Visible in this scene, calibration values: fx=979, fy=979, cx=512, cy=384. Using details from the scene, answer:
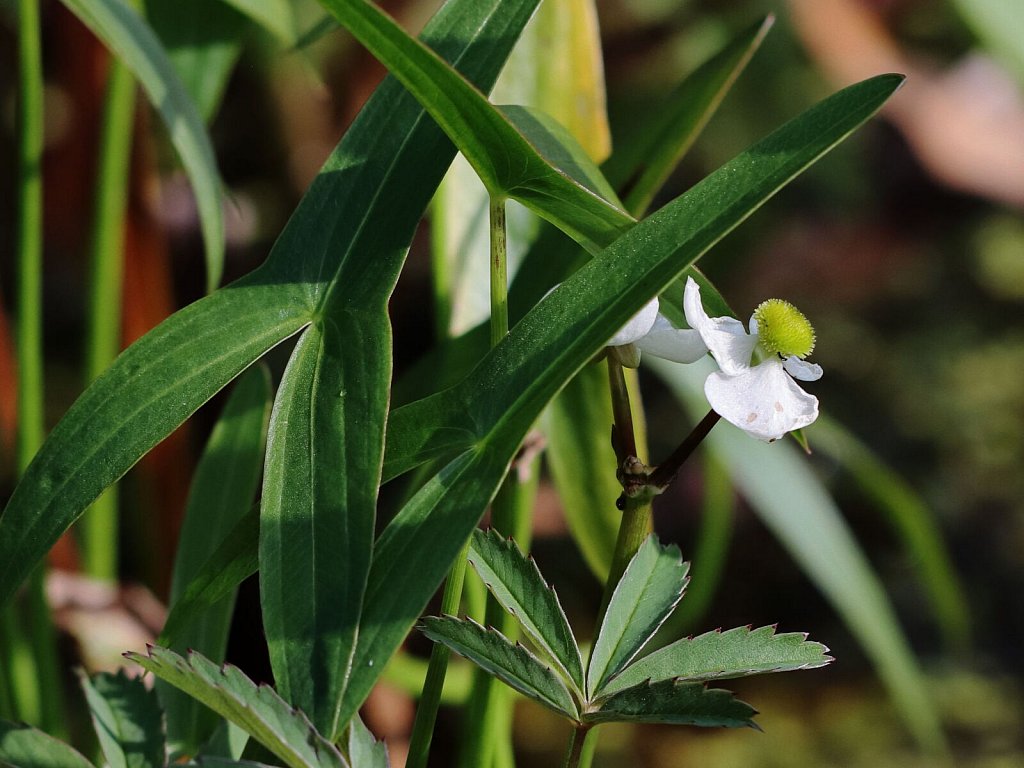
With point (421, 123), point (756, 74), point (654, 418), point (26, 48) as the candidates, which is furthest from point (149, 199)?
point (756, 74)

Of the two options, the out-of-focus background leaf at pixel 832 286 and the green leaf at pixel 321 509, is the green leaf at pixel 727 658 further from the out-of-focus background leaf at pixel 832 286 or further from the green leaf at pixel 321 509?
the out-of-focus background leaf at pixel 832 286

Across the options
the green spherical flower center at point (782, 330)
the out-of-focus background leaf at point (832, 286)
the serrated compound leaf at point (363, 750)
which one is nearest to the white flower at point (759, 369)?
the green spherical flower center at point (782, 330)

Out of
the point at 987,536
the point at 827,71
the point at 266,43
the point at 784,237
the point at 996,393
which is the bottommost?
the point at 987,536

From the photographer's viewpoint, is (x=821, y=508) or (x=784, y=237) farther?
(x=784, y=237)

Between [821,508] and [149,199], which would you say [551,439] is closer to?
[821,508]

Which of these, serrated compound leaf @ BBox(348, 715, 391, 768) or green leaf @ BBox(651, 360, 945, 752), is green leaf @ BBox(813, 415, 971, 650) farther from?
serrated compound leaf @ BBox(348, 715, 391, 768)

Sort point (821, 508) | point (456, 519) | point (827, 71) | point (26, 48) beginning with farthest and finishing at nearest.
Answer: point (827, 71)
point (821, 508)
point (26, 48)
point (456, 519)

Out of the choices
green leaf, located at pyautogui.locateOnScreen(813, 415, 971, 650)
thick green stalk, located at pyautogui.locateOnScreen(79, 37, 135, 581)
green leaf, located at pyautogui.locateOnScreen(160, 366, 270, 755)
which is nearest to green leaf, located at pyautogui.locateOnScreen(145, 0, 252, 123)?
thick green stalk, located at pyautogui.locateOnScreen(79, 37, 135, 581)
